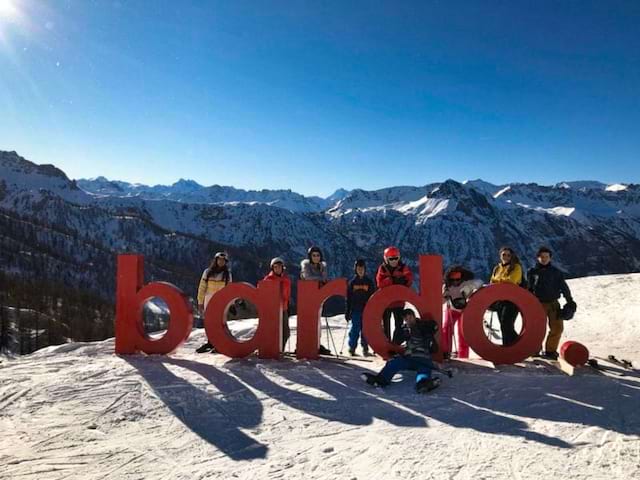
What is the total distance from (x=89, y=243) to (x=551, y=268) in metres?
176

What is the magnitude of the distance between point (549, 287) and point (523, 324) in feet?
3.15

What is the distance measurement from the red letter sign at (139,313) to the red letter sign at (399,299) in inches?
149

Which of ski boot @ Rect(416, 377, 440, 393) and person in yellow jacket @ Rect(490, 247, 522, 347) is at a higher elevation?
person in yellow jacket @ Rect(490, 247, 522, 347)

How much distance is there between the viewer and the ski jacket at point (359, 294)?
9297mm

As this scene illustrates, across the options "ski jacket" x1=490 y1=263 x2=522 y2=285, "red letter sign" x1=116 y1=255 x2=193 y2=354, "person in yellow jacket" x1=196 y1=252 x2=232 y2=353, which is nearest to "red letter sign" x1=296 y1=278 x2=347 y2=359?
"person in yellow jacket" x1=196 y1=252 x2=232 y2=353

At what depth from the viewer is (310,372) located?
7.88 m

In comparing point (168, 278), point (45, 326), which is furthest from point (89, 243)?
point (45, 326)

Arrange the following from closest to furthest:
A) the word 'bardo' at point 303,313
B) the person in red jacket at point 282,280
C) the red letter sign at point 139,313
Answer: the word 'bardo' at point 303,313, the red letter sign at point 139,313, the person in red jacket at point 282,280

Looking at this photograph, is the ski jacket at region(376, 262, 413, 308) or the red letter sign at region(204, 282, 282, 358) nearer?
the red letter sign at region(204, 282, 282, 358)

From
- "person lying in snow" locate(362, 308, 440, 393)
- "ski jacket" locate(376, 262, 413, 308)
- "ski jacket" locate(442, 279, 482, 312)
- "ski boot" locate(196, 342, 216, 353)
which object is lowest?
"ski boot" locate(196, 342, 216, 353)

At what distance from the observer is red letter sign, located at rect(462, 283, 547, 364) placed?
26.3ft

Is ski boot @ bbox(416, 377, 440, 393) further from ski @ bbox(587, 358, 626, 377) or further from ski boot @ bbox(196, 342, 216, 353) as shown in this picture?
ski boot @ bbox(196, 342, 216, 353)

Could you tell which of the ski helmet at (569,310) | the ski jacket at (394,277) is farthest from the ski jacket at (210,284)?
the ski helmet at (569,310)

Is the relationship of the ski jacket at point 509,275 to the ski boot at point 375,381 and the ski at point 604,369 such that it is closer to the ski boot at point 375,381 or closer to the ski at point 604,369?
the ski at point 604,369
